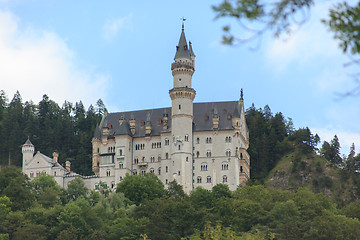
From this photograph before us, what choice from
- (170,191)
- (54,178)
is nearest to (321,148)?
(170,191)

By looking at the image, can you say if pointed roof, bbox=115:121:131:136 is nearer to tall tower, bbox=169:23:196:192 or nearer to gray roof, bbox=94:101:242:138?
gray roof, bbox=94:101:242:138

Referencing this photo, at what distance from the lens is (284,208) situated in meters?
89.3

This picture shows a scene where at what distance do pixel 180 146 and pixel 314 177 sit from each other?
31118mm

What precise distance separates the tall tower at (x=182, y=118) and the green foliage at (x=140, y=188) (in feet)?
17.4

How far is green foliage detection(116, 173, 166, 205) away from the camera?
10994 centimetres

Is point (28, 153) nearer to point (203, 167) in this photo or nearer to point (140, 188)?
point (140, 188)

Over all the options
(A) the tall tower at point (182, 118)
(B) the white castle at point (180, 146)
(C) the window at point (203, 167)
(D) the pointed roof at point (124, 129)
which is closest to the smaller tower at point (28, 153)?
(B) the white castle at point (180, 146)

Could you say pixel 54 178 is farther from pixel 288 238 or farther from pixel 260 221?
pixel 288 238

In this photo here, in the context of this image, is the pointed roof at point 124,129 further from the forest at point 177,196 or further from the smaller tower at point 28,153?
the smaller tower at point 28,153

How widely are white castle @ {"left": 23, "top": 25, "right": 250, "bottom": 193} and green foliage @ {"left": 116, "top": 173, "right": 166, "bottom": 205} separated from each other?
18.4 feet

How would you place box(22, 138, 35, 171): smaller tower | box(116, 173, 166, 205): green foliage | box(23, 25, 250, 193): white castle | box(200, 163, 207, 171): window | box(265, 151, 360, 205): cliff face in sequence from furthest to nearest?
box(265, 151, 360, 205): cliff face, box(22, 138, 35, 171): smaller tower, box(200, 163, 207, 171): window, box(23, 25, 250, 193): white castle, box(116, 173, 166, 205): green foliage

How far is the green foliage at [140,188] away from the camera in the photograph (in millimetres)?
109938

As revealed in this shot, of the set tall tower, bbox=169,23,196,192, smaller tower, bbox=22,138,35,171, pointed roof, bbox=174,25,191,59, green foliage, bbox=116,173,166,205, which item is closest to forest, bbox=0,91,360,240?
green foliage, bbox=116,173,166,205

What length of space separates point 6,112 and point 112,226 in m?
83.8
